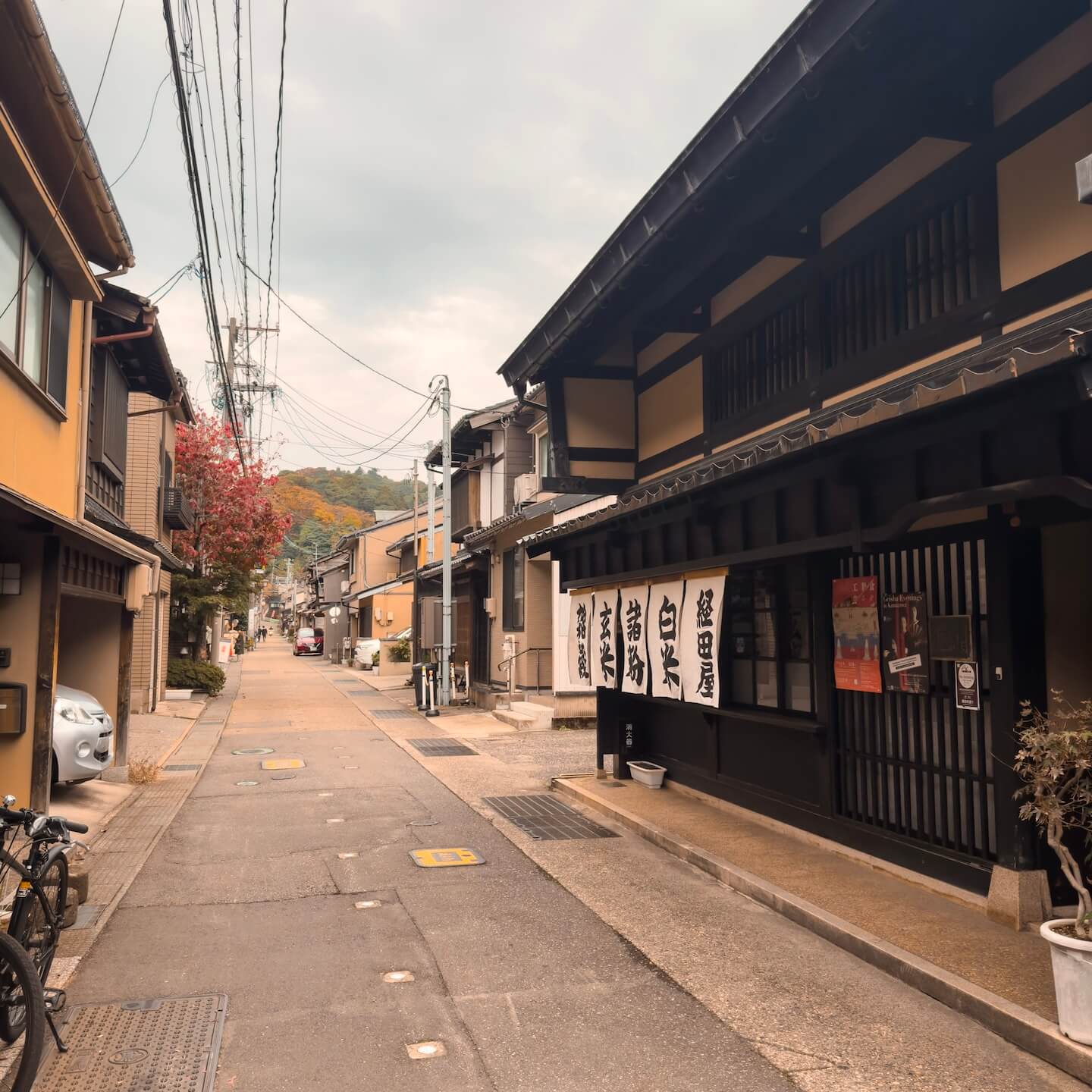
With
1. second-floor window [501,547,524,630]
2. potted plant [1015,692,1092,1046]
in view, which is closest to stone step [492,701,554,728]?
second-floor window [501,547,524,630]

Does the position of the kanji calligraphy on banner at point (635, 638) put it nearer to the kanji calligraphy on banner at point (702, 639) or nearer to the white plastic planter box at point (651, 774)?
the kanji calligraphy on banner at point (702, 639)

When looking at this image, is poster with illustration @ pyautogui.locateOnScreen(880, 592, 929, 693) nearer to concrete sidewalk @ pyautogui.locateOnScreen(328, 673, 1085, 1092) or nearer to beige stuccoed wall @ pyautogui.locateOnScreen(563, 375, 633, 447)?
concrete sidewalk @ pyautogui.locateOnScreen(328, 673, 1085, 1092)

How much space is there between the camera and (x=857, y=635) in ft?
26.2

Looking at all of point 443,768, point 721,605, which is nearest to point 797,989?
point 721,605

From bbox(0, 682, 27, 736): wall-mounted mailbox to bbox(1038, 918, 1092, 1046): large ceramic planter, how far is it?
326 inches

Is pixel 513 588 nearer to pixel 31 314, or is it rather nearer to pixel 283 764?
pixel 283 764

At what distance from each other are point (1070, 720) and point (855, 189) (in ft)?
15.1

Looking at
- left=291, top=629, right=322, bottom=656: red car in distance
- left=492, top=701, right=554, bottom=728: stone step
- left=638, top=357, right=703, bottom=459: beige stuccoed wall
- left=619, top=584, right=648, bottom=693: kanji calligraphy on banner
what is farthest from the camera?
left=291, top=629, right=322, bottom=656: red car in distance

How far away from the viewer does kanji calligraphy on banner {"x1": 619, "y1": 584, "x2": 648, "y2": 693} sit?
10.9 m

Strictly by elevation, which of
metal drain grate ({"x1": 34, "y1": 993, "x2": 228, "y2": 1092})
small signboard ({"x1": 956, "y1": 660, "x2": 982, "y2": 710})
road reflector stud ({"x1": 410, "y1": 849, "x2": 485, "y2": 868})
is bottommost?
road reflector stud ({"x1": 410, "y1": 849, "x2": 485, "y2": 868})

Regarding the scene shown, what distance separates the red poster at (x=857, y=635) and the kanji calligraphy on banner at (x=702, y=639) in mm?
1309

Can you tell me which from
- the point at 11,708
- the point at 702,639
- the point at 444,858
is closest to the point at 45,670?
the point at 11,708

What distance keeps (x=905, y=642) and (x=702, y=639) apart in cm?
251

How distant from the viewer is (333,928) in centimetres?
676
